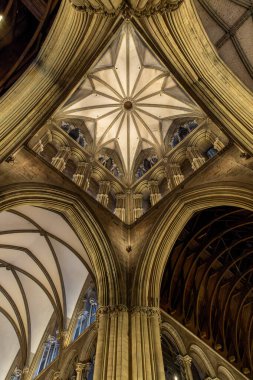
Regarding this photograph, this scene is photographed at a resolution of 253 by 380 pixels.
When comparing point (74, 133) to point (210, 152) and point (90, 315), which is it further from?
point (90, 315)

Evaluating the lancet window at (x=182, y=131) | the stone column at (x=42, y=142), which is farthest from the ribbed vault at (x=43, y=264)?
the lancet window at (x=182, y=131)

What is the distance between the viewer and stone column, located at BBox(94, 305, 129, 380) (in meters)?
7.04

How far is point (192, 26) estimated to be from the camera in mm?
9336

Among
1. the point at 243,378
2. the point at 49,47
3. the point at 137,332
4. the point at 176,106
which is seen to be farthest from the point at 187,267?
the point at 49,47

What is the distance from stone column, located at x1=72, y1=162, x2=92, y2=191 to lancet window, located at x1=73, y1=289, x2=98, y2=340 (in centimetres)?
384

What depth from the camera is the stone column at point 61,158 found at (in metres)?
12.4

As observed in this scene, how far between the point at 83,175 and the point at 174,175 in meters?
3.52

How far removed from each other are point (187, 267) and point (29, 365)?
6859mm

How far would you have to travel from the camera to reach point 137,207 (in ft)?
42.7

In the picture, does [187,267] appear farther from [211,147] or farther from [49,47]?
[49,47]

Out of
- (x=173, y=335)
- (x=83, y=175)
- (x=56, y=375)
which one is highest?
(x=83, y=175)

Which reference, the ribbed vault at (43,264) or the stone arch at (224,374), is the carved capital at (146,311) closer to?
the ribbed vault at (43,264)

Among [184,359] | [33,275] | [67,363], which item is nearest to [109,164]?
[33,275]

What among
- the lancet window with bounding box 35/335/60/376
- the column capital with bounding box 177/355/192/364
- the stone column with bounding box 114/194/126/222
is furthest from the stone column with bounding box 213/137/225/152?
the lancet window with bounding box 35/335/60/376
